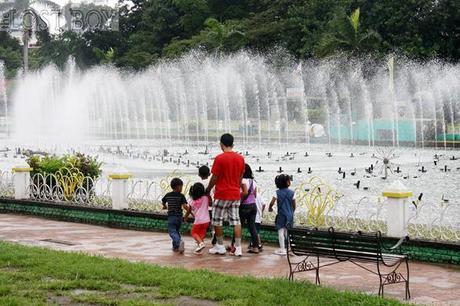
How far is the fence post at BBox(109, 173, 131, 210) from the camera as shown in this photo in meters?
13.9

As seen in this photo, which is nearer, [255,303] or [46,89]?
[255,303]

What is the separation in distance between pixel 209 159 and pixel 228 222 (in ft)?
56.5

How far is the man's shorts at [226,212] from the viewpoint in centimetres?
1007

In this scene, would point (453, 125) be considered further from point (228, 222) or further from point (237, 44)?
point (228, 222)

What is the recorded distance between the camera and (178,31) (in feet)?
206

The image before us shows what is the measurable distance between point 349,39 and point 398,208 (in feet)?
114

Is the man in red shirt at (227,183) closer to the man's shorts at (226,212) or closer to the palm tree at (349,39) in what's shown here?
the man's shorts at (226,212)

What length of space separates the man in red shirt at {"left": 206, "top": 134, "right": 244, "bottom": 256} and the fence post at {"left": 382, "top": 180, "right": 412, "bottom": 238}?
6.87 ft

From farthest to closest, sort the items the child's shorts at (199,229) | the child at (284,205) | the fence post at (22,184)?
the fence post at (22,184), the child's shorts at (199,229), the child at (284,205)

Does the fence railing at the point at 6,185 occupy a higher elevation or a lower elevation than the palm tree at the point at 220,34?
Result: lower

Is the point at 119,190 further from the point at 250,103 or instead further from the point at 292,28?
the point at 250,103

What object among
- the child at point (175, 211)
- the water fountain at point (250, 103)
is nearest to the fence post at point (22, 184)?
the child at point (175, 211)

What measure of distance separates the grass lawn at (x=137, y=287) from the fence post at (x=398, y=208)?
2.81 meters

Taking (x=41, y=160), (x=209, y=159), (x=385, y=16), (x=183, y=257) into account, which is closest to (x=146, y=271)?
(x=183, y=257)
